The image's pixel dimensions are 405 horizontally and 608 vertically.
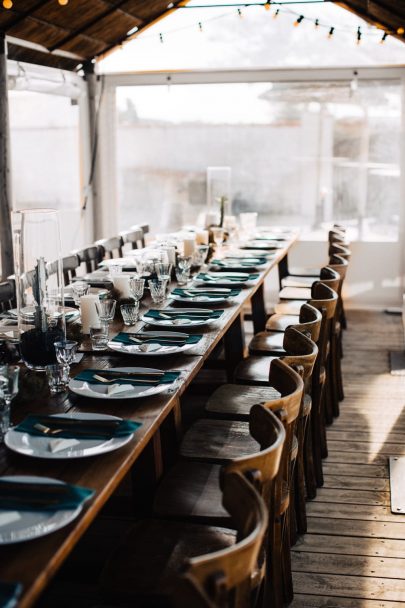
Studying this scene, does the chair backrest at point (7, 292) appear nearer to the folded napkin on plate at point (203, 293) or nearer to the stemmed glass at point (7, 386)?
the folded napkin on plate at point (203, 293)

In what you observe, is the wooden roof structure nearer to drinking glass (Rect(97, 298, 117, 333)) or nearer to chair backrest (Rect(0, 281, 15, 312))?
chair backrest (Rect(0, 281, 15, 312))

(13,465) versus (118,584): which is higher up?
(13,465)

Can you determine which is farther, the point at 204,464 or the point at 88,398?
the point at 204,464

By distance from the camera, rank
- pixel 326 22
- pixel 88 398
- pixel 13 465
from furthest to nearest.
→ pixel 326 22
pixel 88 398
pixel 13 465

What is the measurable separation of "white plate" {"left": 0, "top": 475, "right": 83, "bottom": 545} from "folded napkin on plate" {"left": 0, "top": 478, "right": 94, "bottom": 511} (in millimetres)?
18

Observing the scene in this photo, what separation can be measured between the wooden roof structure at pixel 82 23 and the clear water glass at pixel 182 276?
3011 mm

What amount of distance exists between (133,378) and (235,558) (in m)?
1.32

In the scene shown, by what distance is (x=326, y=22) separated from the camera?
834 cm

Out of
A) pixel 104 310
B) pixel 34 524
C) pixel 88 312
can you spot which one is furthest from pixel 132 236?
pixel 34 524

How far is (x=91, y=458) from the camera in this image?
2.10 m

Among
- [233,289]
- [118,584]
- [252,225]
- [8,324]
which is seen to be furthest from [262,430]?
[252,225]

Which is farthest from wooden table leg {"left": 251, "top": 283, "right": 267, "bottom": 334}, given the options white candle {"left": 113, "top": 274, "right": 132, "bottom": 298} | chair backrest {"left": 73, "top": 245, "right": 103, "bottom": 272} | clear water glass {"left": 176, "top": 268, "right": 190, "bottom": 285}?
white candle {"left": 113, "top": 274, "right": 132, "bottom": 298}

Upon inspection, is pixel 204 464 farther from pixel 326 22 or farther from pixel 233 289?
pixel 326 22

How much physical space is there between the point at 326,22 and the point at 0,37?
3480mm
